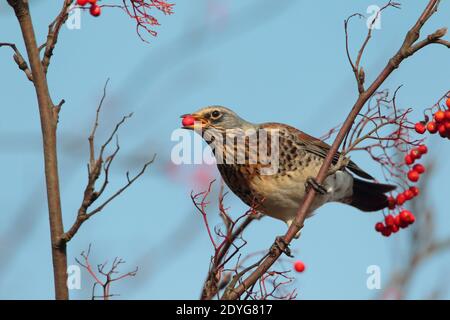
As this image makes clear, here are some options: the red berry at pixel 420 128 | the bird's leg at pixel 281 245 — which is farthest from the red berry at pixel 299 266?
the red berry at pixel 420 128

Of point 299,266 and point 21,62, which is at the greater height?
point 21,62

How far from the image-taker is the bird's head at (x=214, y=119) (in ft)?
15.2

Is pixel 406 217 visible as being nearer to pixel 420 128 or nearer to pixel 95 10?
pixel 420 128

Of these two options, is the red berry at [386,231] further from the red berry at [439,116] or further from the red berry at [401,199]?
the red berry at [439,116]

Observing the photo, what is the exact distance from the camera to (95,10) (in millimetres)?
2775

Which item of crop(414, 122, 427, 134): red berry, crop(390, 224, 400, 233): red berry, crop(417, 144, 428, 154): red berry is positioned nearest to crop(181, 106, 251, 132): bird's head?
crop(390, 224, 400, 233): red berry

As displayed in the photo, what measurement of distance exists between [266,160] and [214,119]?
0.45 meters

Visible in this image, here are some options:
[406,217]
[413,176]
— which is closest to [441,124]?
[413,176]

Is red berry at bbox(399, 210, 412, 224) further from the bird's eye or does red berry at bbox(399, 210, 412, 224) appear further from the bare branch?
the bare branch

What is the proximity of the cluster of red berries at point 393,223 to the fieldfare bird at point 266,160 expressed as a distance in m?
0.47

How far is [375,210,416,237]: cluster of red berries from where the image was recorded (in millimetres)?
4173
